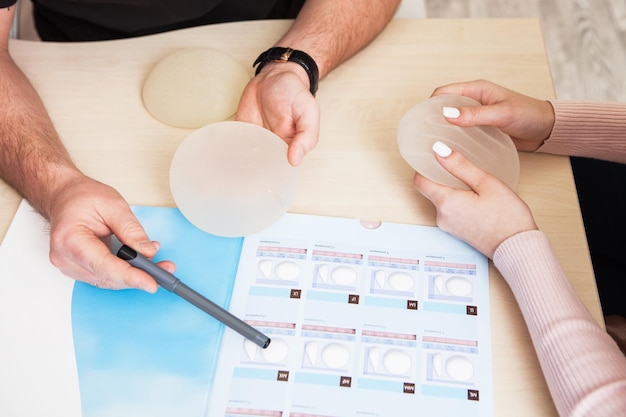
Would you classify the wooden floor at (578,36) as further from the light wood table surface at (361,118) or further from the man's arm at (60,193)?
the man's arm at (60,193)

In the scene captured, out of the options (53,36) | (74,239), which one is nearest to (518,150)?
(74,239)

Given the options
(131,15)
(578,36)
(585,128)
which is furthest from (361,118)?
(578,36)

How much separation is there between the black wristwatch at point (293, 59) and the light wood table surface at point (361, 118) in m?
0.04

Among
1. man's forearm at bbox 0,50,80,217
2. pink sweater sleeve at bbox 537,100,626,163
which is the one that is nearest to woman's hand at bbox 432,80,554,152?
pink sweater sleeve at bbox 537,100,626,163

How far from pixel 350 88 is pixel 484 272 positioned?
383 millimetres

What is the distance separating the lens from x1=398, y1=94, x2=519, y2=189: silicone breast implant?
32.0 inches

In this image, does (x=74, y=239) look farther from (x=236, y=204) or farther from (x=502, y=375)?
(x=502, y=375)

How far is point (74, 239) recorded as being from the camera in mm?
765

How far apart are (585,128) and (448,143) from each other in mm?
239

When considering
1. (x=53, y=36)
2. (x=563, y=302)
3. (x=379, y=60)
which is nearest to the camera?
(x=563, y=302)

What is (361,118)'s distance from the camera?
3.07 feet

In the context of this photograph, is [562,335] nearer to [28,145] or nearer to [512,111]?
[512,111]

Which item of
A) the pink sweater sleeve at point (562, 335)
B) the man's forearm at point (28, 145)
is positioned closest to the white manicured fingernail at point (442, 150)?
the pink sweater sleeve at point (562, 335)

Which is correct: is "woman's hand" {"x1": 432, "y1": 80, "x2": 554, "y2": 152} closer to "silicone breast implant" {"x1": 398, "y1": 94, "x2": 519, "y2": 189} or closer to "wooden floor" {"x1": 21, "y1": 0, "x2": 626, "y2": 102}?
"silicone breast implant" {"x1": 398, "y1": 94, "x2": 519, "y2": 189}
